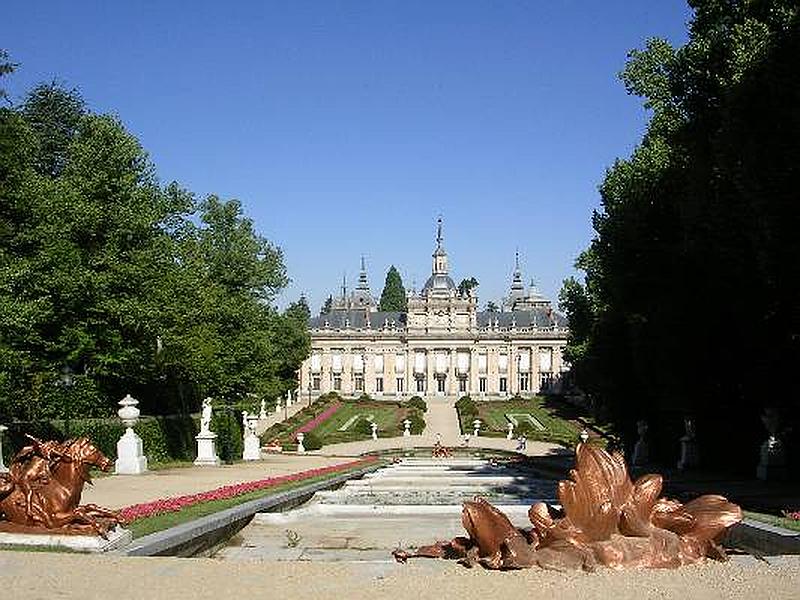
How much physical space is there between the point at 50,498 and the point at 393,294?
103m

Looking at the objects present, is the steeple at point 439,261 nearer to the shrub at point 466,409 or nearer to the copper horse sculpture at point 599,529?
the shrub at point 466,409

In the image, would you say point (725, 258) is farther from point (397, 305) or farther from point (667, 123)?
point (397, 305)

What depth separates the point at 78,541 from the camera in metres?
7.39

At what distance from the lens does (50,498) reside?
7621 mm

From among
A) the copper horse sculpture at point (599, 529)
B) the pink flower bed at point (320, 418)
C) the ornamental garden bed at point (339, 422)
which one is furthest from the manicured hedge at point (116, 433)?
the pink flower bed at point (320, 418)

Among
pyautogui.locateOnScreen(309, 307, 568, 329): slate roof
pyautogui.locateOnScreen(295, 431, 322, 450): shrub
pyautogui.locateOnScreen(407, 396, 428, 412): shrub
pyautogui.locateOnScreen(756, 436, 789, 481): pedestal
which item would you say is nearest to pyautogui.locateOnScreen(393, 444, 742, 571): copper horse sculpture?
pyautogui.locateOnScreen(756, 436, 789, 481): pedestal

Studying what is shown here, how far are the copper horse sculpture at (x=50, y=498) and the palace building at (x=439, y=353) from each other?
8737 centimetres

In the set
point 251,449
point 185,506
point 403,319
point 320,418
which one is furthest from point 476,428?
point 403,319

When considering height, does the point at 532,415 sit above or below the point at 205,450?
below

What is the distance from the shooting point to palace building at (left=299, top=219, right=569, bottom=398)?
95688 millimetres

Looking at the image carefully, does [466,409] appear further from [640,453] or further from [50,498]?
[50,498]

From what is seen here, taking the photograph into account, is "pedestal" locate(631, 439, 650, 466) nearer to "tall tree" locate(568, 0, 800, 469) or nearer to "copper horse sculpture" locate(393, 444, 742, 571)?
"tall tree" locate(568, 0, 800, 469)

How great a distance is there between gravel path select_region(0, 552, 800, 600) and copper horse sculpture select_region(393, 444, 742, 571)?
137mm

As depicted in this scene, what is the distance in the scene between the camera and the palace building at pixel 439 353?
9569cm
